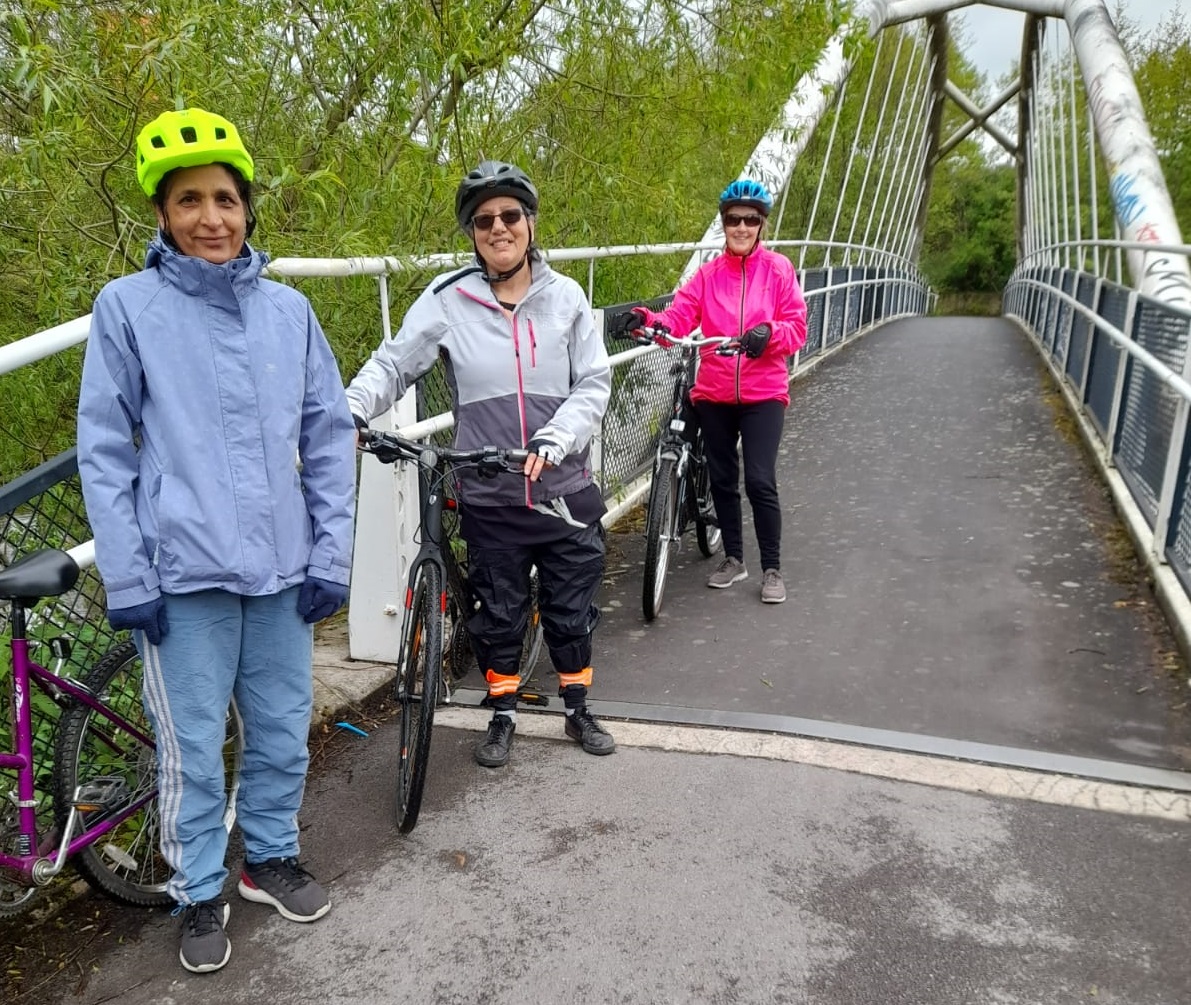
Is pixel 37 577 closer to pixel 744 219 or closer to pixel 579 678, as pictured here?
pixel 579 678

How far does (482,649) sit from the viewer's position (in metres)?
3.13

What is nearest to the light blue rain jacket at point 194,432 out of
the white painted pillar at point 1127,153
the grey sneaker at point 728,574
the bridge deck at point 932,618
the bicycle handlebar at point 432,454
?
the bicycle handlebar at point 432,454

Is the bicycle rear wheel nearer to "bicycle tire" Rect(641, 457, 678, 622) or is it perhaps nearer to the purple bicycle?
"bicycle tire" Rect(641, 457, 678, 622)

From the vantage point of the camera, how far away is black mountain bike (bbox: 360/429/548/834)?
2.60 m

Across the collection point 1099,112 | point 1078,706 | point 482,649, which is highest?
point 1099,112

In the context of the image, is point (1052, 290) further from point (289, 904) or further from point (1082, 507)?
point (289, 904)

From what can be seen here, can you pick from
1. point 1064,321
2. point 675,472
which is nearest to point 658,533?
point 675,472

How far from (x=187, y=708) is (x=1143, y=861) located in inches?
95.4

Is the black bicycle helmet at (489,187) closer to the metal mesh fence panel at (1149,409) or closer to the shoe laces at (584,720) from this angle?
the shoe laces at (584,720)

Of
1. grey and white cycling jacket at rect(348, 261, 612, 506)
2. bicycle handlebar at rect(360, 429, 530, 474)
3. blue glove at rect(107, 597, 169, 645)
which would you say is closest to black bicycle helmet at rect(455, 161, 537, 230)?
grey and white cycling jacket at rect(348, 261, 612, 506)

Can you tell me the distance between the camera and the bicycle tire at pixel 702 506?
4725 millimetres

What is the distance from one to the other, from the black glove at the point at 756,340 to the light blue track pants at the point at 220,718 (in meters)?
2.40

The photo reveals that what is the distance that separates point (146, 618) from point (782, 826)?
1756 millimetres

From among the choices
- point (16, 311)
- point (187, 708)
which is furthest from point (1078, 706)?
point (16, 311)
